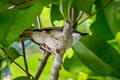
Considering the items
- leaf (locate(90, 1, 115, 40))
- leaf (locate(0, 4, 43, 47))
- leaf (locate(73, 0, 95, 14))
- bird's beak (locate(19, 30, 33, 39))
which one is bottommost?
leaf (locate(90, 1, 115, 40))

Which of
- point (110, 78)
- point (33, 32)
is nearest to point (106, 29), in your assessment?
point (110, 78)

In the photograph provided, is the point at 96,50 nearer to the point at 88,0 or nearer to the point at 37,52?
the point at 88,0

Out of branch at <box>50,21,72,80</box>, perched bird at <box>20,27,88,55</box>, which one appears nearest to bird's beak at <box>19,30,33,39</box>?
perched bird at <box>20,27,88,55</box>

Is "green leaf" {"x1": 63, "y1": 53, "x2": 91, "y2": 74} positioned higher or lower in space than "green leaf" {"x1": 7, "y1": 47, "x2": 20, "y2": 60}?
lower

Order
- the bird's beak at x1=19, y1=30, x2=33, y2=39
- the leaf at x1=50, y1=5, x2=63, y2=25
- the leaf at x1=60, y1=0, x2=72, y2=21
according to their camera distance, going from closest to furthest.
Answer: the leaf at x1=60, y1=0, x2=72, y2=21, the bird's beak at x1=19, y1=30, x2=33, y2=39, the leaf at x1=50, y1=5, x2=63, y2=25

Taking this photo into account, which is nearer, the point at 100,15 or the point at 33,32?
the point at 33,32

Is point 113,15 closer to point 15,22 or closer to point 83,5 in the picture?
point 83,5

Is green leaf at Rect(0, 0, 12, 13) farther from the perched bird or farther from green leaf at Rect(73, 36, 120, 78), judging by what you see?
green leaf at Rect(73, 36, 120, 78)

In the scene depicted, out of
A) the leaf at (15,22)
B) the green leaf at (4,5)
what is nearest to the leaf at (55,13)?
the leaf at (15,22)
